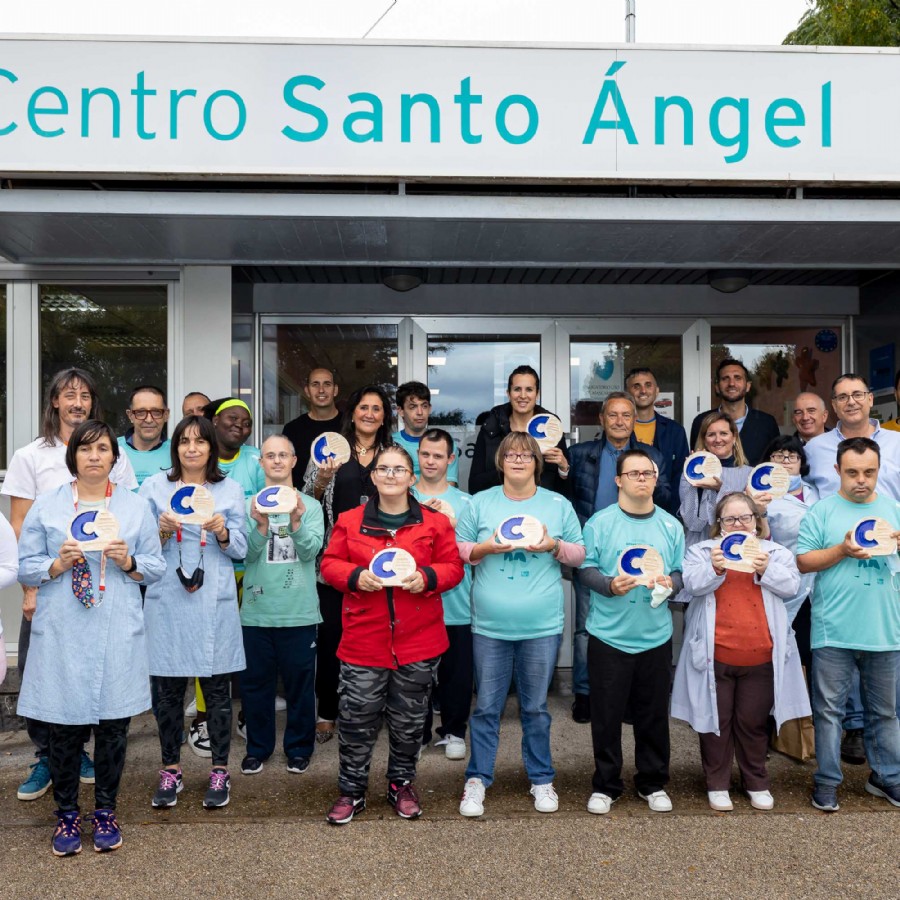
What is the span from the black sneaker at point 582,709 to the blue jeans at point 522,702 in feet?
4.34

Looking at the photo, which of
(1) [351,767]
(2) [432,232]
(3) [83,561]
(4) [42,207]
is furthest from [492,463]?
(4) [42,207]

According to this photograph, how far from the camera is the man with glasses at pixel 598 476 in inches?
211

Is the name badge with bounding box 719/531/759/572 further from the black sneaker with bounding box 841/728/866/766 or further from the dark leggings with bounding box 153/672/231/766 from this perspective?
the dark leggings with bounding box 153/672/231/766

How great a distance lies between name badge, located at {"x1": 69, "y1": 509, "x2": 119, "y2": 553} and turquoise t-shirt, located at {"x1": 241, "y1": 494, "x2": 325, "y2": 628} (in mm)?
975

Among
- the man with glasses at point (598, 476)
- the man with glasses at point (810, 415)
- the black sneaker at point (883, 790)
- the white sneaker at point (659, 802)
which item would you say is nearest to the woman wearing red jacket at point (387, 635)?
the white sneaker at point (659, 802)

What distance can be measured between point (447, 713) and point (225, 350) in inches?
124

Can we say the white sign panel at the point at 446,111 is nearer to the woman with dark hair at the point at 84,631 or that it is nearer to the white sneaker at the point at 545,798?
the woman with dark hair at the point at 84,631

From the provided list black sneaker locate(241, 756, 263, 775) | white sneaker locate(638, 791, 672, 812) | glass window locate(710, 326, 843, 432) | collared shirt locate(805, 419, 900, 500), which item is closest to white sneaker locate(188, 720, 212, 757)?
black sneaker locate(241, 756, 263, 775)

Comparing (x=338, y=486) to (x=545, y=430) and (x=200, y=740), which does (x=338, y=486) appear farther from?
(x=200, y=740)

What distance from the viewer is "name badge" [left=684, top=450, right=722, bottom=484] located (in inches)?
196

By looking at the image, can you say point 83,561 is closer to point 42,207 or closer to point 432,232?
point 42,207

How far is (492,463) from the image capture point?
552cm

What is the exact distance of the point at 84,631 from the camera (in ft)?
12.3

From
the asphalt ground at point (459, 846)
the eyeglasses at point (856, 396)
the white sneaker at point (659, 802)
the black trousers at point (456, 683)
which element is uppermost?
the eyeglasses at point (856, 396)
